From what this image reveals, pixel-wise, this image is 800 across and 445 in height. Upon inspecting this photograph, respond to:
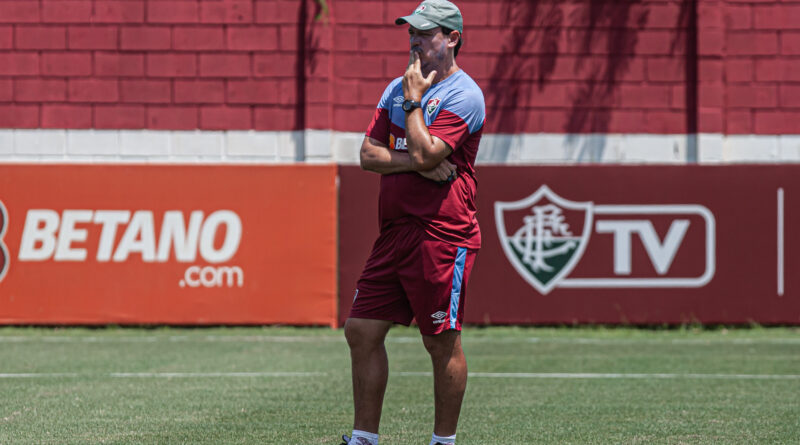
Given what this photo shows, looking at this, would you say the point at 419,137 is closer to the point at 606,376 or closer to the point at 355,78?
the point at 606,376

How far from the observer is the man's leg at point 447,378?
473 centimetres

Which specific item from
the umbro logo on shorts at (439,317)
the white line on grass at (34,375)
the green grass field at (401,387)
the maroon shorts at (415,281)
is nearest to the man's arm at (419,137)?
the maroon shorts at (415,281)

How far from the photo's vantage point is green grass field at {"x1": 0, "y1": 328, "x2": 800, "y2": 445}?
5738 mm

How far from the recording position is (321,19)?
14.3 meters

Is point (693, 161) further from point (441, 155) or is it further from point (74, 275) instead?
point (441, 155)

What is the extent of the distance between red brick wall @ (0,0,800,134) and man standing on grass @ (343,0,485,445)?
31.6ft

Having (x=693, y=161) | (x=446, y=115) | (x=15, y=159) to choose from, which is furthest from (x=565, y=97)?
(x=446, y=115)

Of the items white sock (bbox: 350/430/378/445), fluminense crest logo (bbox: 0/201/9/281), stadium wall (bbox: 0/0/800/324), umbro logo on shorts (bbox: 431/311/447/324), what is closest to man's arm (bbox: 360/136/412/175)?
umbro logo on shorts (bbox: 431/311/447/324)

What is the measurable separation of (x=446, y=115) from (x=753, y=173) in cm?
834

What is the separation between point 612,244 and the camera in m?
12.0

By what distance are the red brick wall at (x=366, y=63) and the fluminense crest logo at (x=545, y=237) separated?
2636mm

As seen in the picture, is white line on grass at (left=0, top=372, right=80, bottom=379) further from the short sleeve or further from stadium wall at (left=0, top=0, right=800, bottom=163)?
stadium wall at (left=0, top=0, right=800, bottom=163)

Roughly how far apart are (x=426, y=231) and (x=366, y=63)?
10.1m

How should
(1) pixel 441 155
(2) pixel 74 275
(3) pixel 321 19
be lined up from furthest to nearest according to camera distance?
(3) pixel 321 19
(2) pixel 74 275
(1) pixel 441 155
